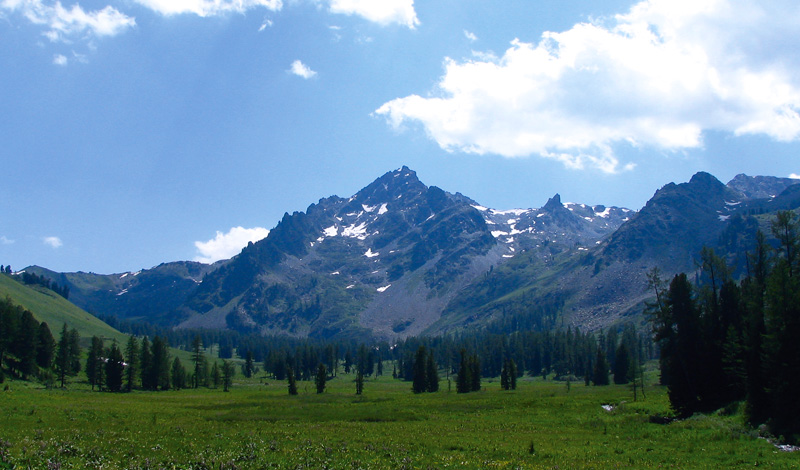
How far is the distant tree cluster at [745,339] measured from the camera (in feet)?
130

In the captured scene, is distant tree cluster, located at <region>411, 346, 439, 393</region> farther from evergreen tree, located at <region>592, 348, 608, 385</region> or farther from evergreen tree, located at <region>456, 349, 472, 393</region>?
evergreen tree, located at <region>592, 348, 608, 385</region>

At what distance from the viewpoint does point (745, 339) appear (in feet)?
156

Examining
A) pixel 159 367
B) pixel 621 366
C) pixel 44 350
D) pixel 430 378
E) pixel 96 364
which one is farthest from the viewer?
pixel 621 366

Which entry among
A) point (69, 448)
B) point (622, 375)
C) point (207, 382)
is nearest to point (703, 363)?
point (69, 448)

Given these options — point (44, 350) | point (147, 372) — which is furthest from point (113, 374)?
point (44, 350)

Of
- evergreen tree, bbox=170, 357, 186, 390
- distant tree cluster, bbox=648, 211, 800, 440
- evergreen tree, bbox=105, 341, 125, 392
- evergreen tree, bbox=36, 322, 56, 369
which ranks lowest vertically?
evergreen tree, bbox=170, 357, 186, 390

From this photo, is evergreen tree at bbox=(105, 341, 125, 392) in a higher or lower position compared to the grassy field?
lower

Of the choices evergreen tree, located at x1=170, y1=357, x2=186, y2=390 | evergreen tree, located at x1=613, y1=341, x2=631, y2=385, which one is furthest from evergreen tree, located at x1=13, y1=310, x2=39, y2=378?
evergreen tree, located at x1=613, y1=341, x2=631, y2=385

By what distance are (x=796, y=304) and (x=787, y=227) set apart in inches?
645

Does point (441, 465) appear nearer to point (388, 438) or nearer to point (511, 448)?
point (511, 448)

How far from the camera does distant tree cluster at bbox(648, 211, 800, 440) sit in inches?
1556

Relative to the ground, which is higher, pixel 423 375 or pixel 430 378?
pixel 423 375

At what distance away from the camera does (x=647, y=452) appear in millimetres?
33250

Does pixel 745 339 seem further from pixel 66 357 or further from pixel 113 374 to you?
pixel 66 357
